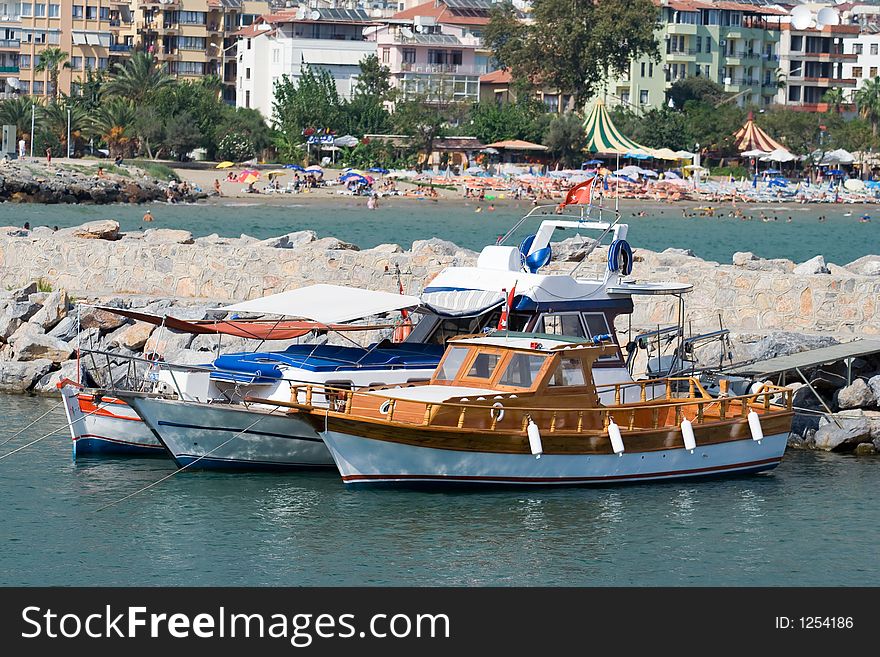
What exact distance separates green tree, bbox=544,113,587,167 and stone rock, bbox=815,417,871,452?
94.4 metres

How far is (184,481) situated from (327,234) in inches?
2150

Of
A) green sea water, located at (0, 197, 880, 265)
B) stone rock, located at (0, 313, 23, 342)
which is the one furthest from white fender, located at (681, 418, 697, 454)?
green sea water, located at (0, 197, 880, 265)

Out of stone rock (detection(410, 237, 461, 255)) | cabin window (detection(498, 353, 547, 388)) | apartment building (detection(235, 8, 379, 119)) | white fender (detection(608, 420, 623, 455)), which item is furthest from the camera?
apartment building (detection(235, 8, 379, 119))

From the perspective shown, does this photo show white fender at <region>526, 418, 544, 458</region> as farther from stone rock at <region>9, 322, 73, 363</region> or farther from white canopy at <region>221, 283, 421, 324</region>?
stone rock at <region>9, 322, 73, 363</region>

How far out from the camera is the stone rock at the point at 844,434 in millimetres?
23734

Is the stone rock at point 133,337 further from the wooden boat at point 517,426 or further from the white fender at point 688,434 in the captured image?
the white fender at point 688,434

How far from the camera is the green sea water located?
73.9m

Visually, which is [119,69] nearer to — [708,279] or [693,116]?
[693,116]

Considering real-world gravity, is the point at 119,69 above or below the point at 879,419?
above

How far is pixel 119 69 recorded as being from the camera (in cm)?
12025

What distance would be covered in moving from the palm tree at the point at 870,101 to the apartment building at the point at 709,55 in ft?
26.0

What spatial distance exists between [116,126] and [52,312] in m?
82.6

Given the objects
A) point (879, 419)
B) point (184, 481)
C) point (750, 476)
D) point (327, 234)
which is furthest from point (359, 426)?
point (327, 234)

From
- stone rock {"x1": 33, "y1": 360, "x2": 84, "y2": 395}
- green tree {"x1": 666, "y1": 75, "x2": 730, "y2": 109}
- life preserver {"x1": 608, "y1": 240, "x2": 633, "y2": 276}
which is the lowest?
stone rock {"x1": 33, "y1": 360, "x2": 84, "y2": 395}
